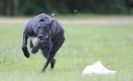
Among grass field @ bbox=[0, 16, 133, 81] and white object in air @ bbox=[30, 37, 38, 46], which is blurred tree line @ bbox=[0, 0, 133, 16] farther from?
white object in air @ bbox=[30, 37, 38, 46]

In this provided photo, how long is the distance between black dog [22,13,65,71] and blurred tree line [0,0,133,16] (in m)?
28.5

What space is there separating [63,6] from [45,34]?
111 ft

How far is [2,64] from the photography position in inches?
523

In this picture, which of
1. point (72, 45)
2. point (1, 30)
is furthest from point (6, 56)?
point (1, 30)

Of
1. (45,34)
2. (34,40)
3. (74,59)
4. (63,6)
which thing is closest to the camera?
(45,34)

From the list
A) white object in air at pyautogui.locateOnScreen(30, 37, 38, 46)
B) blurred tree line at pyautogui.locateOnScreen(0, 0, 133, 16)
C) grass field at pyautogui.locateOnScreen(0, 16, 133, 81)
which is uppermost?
white object in air at pyautogui.locateOnScreen(30, 37, 38, 46)

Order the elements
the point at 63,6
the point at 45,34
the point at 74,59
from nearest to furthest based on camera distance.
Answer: the point at 45,34 → the point at 74,59 → the point at 63,6

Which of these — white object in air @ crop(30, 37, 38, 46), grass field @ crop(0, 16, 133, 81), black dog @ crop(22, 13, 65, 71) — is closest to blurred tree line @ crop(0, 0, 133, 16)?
grass field @ crop(0, 16, 133, 81)

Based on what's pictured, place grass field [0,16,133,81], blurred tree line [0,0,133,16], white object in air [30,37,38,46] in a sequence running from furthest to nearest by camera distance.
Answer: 1. blurred tree line [0,0,133,16]
2. white object in air [30,37,38,46]
3. grass field [0,16,133,81]

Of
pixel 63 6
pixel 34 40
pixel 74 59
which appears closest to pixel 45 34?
pixel 34 40

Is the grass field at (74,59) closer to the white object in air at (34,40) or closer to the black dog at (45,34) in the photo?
the black dog at (45,34)

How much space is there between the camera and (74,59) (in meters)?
15.2

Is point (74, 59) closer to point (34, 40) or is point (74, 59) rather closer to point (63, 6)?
point (34, 40)

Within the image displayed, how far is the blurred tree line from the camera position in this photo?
4184 cm
